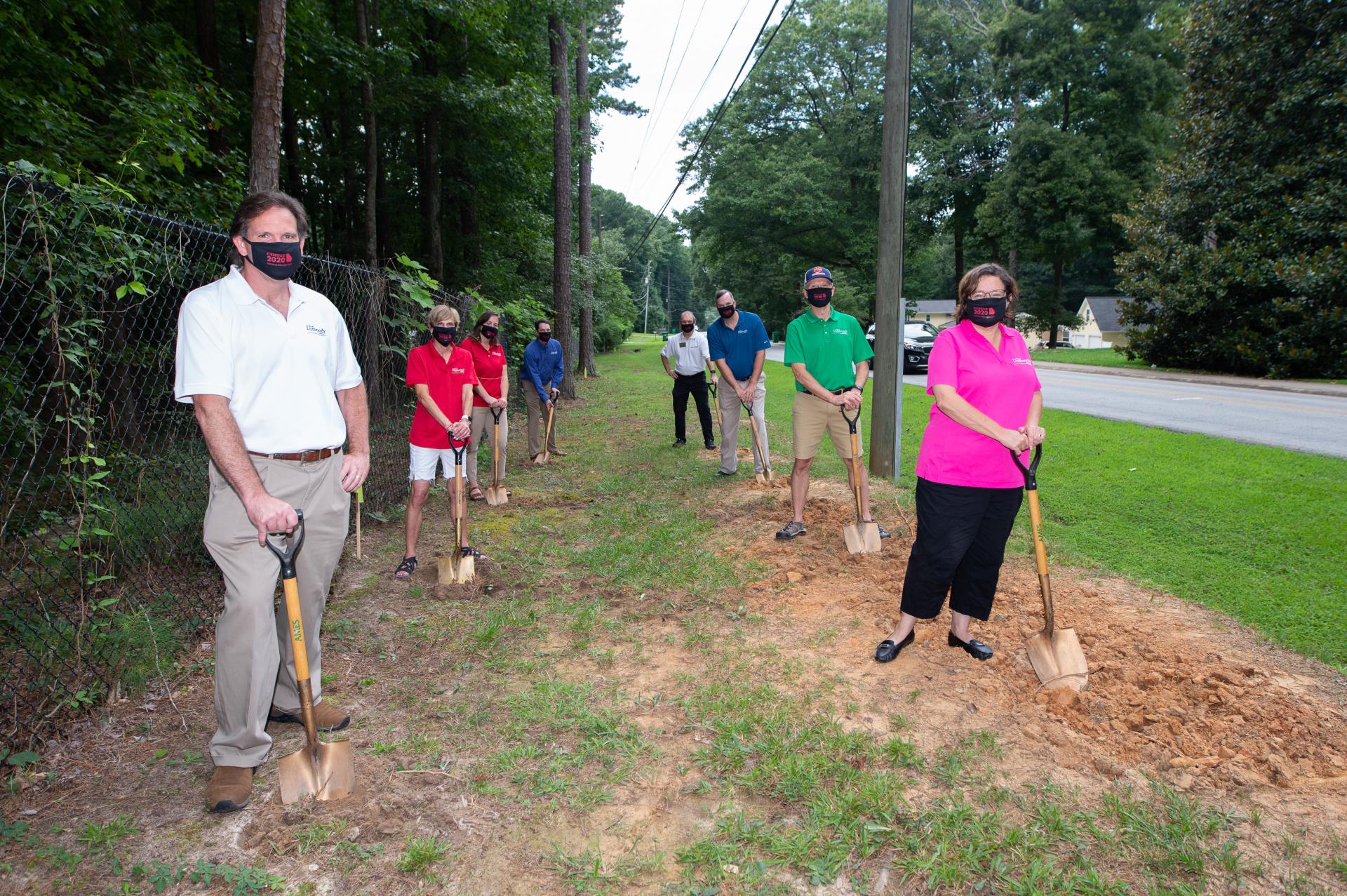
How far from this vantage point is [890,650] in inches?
161

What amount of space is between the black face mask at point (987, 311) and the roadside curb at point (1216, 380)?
13.5m

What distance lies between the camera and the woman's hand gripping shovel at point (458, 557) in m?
5.46

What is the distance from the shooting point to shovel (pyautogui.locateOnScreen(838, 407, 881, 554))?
584 centimetres

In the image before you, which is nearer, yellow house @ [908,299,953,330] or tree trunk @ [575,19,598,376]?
tree trunk @ [575,19,598,376]

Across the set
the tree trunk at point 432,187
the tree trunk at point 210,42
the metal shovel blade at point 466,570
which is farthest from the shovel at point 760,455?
the tree trunk at point 432,187

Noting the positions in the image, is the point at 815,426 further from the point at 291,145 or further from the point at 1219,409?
the point at 291,145

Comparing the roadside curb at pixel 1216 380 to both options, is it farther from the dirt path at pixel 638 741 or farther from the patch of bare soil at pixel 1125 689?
the dirt path at pixel 638 741

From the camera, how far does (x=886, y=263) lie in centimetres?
802

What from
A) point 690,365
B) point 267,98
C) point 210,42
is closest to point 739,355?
point 690,365

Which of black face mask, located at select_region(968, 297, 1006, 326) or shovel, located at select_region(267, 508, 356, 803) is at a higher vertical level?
black face mask, located at select_region(968, 297, 1006, 326)

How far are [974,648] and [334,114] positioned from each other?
17976 mm

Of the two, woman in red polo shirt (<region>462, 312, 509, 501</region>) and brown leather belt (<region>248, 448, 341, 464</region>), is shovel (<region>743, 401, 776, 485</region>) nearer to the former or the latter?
woman in red polo shirt (<region>462, 312, 509, 501</region>)

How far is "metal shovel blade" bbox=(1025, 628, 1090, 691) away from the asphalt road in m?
7.87

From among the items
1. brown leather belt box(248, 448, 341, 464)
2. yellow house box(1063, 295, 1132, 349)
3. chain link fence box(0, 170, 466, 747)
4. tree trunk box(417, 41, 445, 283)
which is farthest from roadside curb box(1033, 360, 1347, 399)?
yellow house box(1063, 295, 1132, 349)
